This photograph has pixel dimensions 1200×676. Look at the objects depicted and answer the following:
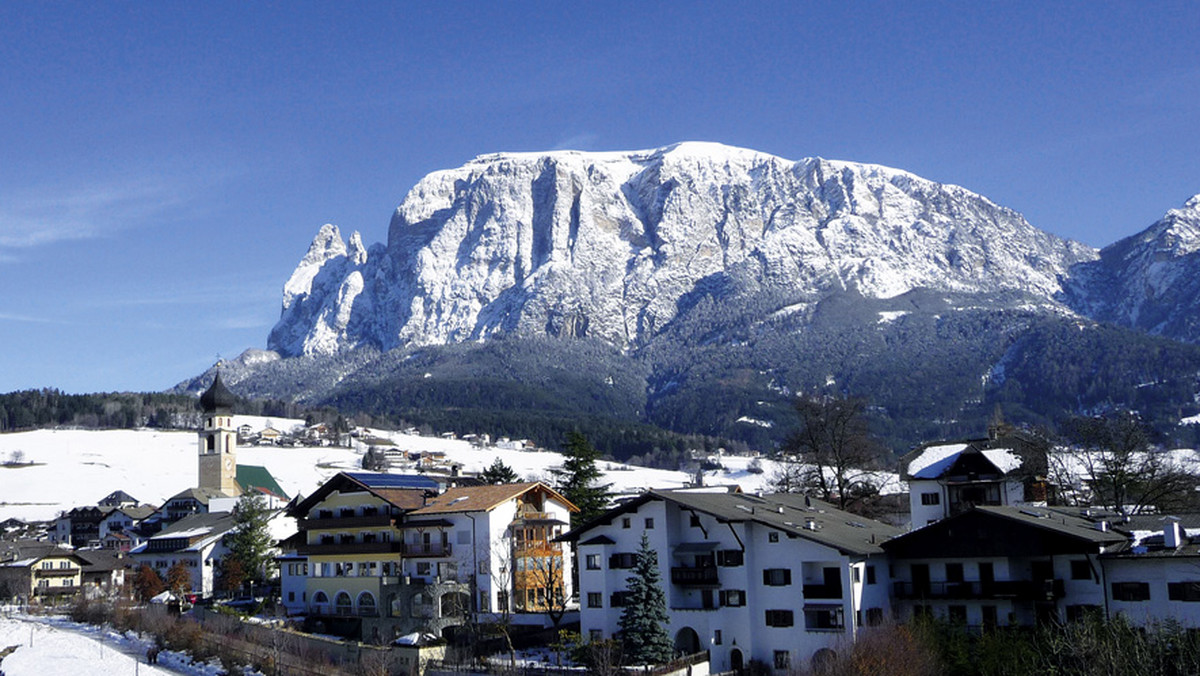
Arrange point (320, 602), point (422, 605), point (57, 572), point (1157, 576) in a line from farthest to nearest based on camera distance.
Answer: point (57, 572) → point (320, 602) → point (422, 605) → point (1157, 576)

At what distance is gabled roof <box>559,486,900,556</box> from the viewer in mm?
54219

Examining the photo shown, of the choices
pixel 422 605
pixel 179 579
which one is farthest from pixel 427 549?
pixel 179 579

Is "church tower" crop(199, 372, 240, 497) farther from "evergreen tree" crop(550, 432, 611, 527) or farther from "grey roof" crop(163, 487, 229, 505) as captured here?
"evergreen tree" crop(550, 432, 611, 527)

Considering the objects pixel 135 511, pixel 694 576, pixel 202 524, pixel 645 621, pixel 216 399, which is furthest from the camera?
pixel 216 399

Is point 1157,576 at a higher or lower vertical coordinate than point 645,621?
higher

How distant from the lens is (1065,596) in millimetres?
50000

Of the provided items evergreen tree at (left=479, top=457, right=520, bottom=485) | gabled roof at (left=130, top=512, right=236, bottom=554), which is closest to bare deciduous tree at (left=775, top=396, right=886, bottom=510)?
evergreen tree at (left=479, top=457, right=520, bottom=485)

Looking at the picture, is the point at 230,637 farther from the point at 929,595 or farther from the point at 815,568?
the point at 929,595

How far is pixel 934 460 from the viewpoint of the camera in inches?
2859

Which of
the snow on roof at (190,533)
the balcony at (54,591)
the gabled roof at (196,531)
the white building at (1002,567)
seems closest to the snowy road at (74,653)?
the gabled roof at (196,531)

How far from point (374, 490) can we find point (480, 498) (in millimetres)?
7536

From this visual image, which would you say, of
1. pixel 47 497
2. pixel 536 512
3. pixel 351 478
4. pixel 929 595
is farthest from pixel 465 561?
pixel 47 497

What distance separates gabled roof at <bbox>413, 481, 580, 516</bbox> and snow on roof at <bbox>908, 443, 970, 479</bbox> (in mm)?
21322

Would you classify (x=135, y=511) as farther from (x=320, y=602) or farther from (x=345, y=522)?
(x=345, y=522)
